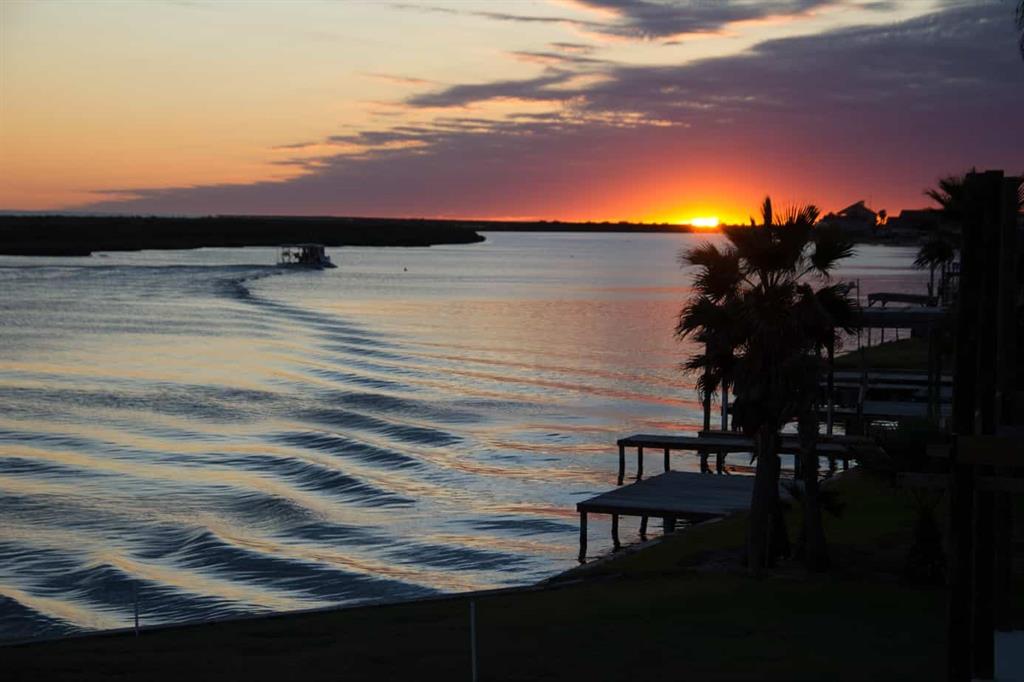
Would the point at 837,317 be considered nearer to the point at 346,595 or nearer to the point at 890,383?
the point at 346,595

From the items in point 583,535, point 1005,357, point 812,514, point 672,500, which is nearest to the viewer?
point 1005,357

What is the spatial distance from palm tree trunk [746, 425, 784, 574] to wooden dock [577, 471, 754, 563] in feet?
17.0

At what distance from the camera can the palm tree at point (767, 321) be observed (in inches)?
762

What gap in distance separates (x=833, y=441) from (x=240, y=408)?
75.5ft

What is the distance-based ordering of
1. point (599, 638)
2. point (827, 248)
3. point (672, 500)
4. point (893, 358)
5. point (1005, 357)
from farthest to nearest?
point (893, 358) < point (672, 500) < point (827, 248) < point (599, 638) < point (1005, 357)

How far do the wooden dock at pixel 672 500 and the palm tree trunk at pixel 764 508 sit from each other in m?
5.18

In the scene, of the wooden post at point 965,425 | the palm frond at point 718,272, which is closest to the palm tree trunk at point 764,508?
the palm frond at point 718,272

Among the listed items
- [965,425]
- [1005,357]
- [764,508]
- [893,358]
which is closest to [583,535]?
[764,508]

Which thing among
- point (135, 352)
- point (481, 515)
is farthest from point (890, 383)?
point (135, 352)

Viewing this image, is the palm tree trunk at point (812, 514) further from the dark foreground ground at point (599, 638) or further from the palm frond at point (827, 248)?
the palm frond at point (827, 248)

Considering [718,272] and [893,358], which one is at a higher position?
[718,272]

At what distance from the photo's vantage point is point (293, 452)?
3709 centimetres

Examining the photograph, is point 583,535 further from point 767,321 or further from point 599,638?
point 599,638

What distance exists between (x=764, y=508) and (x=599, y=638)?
5676mm
